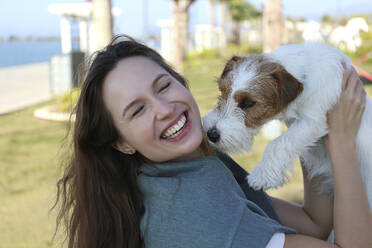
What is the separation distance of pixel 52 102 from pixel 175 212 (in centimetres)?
1288

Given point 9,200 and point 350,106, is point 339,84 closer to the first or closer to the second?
point 350,106

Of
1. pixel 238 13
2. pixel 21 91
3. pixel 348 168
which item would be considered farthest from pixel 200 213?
pixel 238 13

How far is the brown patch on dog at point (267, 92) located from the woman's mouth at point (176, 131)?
1.60 ft

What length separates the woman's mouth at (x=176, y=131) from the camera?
1923mm

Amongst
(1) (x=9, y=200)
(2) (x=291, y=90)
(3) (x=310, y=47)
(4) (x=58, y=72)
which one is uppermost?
(3) (x=310, y=47)

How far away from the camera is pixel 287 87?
217 centimetres

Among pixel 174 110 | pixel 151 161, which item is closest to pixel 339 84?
pixel 174 110

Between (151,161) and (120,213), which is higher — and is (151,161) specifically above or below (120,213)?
above

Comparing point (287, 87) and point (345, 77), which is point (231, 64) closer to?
point (287, 87)

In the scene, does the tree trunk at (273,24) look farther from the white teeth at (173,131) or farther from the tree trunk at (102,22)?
the white teeth at (173,131)

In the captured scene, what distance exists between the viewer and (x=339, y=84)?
2156 millimetres

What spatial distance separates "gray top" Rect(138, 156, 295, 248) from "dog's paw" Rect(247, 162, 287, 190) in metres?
0.37

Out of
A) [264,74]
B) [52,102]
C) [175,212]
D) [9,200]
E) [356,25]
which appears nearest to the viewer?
[175,212]

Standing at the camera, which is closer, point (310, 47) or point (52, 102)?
point (310, 47)
